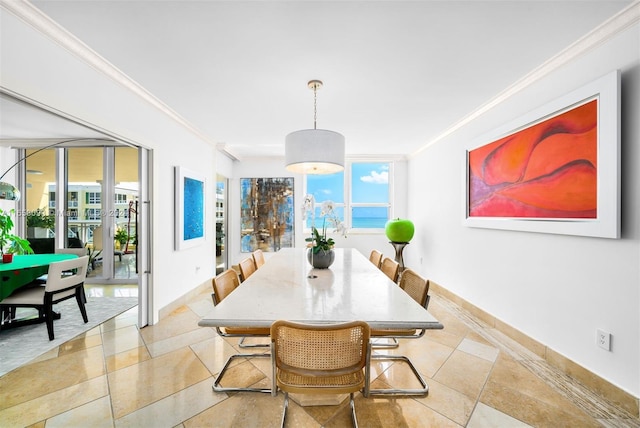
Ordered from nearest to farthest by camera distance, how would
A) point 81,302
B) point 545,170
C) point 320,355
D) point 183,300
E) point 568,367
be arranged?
point 320,355 → point 568,367 → point 545,170 → point 81,302 → point 183,300

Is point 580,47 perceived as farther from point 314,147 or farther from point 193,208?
point 193,208

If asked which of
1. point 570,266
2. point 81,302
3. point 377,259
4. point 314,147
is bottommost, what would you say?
point 81,302

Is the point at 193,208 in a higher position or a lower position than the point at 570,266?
higher

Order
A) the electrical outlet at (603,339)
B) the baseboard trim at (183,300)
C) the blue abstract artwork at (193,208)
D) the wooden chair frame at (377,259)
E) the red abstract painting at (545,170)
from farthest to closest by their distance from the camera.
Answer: the blue abstract artwork at (193,208) < the baseboard trim at (183,300) < the wooden chair frame at (377,259) < the red abstract painting at (545,170) < the electrical outlet at (603,339)

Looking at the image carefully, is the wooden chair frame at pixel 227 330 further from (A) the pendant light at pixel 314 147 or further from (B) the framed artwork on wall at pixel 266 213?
(B) the framed artwork on wall at pixel 266 213

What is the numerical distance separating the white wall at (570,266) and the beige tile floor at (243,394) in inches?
12.0

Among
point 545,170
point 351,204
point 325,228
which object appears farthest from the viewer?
point 351,204

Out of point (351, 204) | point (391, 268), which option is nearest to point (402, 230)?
point (351, 204)

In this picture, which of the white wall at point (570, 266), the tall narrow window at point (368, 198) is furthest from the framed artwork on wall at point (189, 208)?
the white wall at point (570, 266)

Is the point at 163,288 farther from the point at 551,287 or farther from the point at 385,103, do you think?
the point at 551,287

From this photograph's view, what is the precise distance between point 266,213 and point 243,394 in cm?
400

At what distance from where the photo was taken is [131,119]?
2.54 metres

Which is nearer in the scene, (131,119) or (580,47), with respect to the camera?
(580,47)

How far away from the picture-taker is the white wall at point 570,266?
1.63 metres
